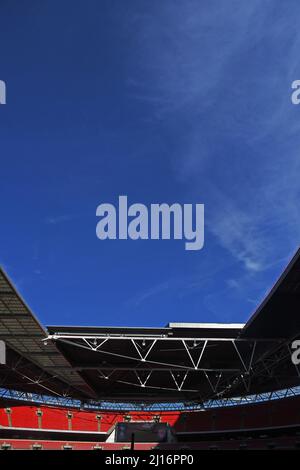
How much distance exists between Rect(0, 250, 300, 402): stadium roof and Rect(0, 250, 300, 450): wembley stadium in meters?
0.09

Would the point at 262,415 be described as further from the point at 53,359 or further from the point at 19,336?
the point at 19,336

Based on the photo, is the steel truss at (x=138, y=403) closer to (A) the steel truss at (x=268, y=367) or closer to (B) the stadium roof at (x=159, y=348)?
(B) the stadium roof at (x=159, y=348)

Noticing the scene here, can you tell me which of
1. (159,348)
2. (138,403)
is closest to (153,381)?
(138,403)

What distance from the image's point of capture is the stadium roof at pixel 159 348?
29688 mm

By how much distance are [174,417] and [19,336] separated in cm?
3683

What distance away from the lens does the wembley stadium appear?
32.8 metres

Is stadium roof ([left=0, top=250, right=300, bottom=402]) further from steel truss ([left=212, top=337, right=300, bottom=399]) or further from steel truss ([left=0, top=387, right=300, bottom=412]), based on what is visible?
steel truss ([left=0, top=387, right=300, bottom=412])

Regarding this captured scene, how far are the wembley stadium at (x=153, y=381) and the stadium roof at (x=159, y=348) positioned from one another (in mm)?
91

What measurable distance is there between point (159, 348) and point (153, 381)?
18374 millimetres

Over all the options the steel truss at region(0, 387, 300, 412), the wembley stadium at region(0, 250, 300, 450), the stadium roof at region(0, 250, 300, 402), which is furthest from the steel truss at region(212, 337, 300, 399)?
the steel truss at region(0, 387, 300, 412)

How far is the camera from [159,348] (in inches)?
1465
